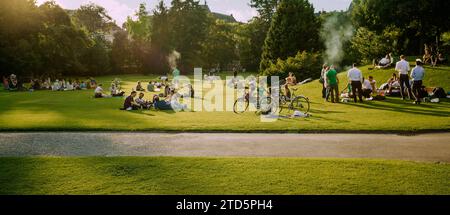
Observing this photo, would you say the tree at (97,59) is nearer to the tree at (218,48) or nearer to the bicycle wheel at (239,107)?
the tree at (218,48)

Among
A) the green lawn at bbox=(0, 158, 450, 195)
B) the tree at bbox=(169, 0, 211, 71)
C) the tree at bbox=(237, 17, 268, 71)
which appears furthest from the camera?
the tree at bbox=(169, 0, 211, 71)

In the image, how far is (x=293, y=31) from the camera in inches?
1908

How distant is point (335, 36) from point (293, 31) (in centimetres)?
1441

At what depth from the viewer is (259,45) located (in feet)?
263

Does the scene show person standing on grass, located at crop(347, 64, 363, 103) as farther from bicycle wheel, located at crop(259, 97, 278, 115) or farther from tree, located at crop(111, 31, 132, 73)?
tree, located at crop(111, 31, 132, 73)

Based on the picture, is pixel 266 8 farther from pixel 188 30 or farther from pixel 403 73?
pixel 403 73

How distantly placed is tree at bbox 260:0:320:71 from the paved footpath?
37016 mm

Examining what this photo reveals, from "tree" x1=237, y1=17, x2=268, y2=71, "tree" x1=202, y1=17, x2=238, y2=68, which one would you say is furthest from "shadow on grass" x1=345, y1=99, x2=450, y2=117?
"tree" x1=202, y1=17, x2=238, y2=68

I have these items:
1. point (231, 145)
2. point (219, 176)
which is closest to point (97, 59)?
point (231, 145)

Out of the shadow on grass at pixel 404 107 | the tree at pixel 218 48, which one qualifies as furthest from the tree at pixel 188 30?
the shadow on grass at pixel 404 107

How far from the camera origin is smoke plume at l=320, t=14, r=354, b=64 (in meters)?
55.8

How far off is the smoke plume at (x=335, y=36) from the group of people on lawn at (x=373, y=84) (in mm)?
28559

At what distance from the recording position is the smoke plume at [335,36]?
183ft

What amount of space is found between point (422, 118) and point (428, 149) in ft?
18.8
